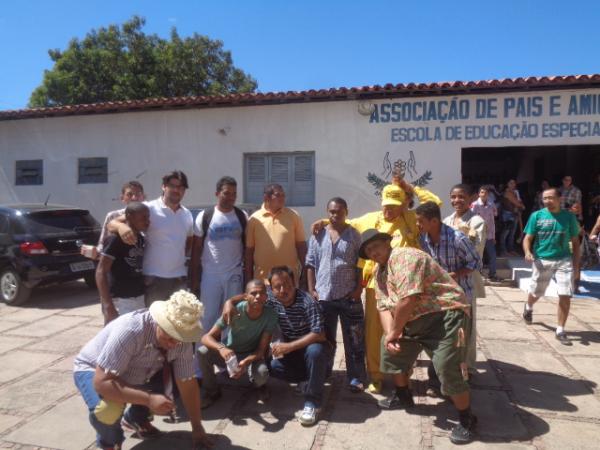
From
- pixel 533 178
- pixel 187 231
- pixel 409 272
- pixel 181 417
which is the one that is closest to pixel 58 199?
pixel 187 231

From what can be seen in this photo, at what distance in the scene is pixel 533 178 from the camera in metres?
13.8

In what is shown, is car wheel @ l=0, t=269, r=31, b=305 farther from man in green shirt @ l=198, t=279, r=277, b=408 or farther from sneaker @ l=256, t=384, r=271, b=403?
sneaker @ l=256, t=384, r=271, b=403

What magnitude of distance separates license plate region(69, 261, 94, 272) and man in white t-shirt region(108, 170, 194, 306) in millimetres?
4052

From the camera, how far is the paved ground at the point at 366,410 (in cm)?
301

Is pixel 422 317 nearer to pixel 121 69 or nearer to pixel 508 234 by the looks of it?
pixel 508 234

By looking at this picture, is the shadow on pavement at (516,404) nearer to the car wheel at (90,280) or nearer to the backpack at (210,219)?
the backpack at (210,219)

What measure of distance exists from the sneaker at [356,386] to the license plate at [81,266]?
16.8 ft

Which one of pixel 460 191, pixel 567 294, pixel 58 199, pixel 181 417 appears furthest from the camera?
pixel 58 199

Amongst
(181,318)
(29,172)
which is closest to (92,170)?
(29,172)

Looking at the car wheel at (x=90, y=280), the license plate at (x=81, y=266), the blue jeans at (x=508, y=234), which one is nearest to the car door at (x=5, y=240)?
the license plate at (x=81, y=266)

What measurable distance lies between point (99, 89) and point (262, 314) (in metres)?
18.8

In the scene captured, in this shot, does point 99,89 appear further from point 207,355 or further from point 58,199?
point 207,355

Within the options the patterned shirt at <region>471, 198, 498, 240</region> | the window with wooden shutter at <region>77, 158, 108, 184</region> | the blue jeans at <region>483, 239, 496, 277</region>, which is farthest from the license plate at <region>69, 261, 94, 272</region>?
the blue jeans at <region>483, 239, 496, 277</region>

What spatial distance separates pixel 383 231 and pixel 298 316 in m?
0.96
